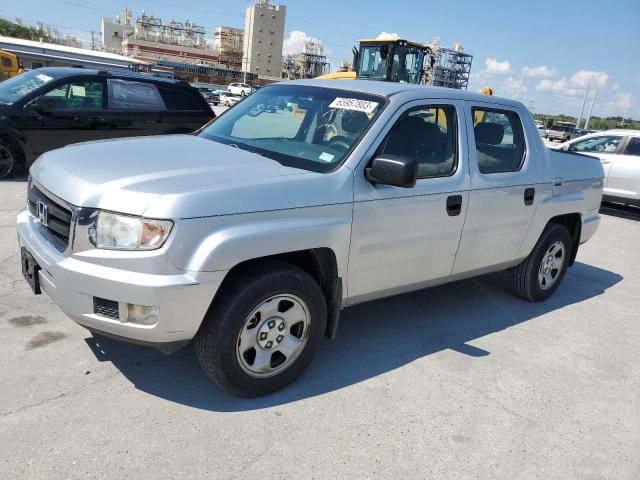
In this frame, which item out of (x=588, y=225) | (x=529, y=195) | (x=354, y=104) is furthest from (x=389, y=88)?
(x=588, y=225)

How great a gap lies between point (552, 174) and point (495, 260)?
1.00 m

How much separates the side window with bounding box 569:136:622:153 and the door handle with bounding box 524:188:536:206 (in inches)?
287

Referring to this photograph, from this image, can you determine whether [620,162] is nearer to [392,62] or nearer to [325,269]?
[325,269]

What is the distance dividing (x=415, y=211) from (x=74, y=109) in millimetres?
6472

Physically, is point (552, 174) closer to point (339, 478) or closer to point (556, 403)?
point (556, 403)

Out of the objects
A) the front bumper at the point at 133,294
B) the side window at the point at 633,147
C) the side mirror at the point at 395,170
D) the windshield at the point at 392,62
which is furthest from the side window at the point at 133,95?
the windshield at the point at 392,62

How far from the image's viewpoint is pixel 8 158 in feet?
25.8

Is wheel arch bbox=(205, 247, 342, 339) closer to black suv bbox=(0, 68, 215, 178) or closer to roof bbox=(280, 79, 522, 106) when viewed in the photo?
roof bbox=(280, 79, 522, 106)

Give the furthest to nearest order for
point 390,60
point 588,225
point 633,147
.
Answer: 1. point 390,60
2. point 633,147
3. point 588,225

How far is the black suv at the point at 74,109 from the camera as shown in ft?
25.2

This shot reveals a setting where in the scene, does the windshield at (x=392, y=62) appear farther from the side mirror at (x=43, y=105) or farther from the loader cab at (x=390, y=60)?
the side mirror at (x=43, y=105)

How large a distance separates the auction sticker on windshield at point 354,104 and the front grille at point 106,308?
195cm

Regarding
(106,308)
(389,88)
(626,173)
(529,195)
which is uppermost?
(389,88)

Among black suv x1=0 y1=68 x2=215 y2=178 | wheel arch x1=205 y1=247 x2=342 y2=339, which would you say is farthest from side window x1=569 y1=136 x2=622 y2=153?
wheel arch x1=205 y1=247 x2=342 y2=339
